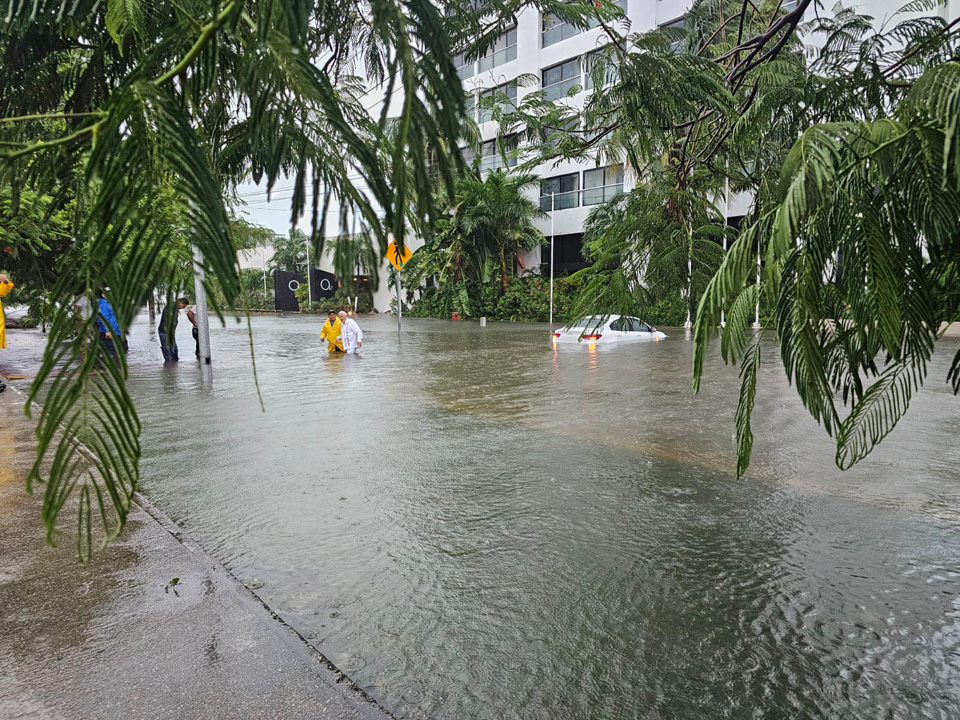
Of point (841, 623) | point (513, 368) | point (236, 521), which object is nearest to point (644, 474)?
point (841, 623)

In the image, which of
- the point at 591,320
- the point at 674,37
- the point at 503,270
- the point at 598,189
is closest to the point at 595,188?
the point at 598,189

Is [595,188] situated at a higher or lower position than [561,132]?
higher

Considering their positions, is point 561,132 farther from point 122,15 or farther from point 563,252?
point 563,252

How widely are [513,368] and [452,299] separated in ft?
85.6

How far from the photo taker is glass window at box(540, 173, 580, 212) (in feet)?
116

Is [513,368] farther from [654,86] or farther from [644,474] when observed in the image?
[654,86]

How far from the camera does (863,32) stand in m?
2.70

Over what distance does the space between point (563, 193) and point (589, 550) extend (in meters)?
32.3

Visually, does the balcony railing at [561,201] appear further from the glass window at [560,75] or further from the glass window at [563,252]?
the glass window at [560,75]

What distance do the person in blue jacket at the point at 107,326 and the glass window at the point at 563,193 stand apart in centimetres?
3543

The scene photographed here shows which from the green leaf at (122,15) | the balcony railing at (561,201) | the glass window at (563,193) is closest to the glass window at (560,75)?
the glass window at (563,193)

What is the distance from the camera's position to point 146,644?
11.7 feet

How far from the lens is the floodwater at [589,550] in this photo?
3.36 meters

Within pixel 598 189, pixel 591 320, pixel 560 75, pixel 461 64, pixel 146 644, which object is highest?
pixel 560 75
